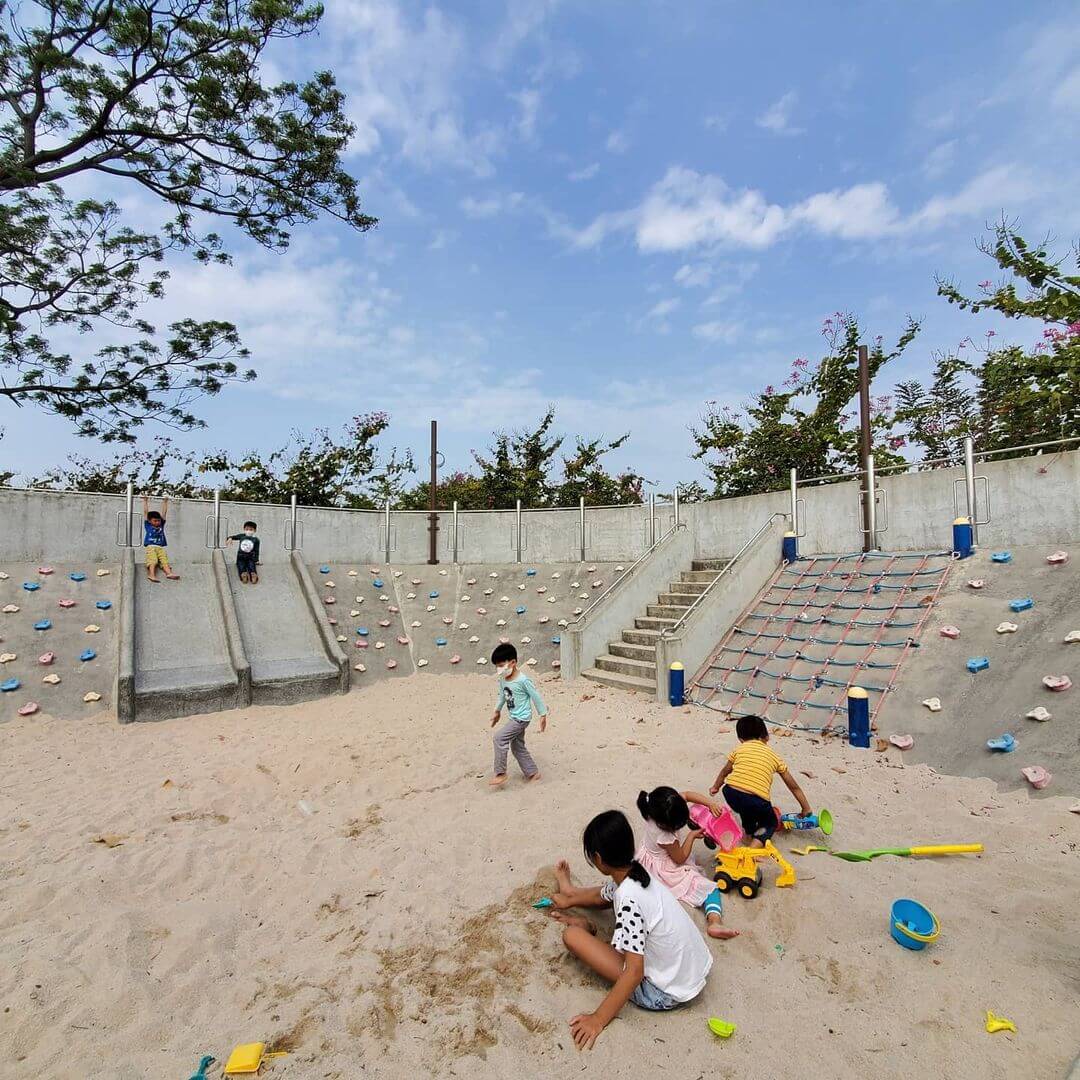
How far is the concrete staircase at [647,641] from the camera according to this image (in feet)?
31.7

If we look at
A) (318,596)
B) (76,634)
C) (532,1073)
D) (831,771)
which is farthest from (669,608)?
(76,634)

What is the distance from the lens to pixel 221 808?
222 inches

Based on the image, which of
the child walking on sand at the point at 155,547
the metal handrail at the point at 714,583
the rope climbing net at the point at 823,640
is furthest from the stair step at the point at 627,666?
the child walking on sand at the point at 155,547

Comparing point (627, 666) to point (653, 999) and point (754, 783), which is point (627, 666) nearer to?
point (754, 783)

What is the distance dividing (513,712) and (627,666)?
4476 mm

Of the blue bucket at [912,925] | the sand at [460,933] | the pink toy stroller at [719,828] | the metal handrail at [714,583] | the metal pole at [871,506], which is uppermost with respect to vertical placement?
the metal pole at [871,506]

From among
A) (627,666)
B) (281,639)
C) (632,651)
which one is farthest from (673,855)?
(281,639)

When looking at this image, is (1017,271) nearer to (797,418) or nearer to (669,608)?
(797,418)

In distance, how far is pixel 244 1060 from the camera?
253 centimetres

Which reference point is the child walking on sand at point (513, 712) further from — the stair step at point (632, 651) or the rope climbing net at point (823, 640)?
the stair step at point (632, 651)

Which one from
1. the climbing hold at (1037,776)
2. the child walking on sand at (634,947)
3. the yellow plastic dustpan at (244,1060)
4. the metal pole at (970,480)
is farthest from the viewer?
the metal pole at (970,480)

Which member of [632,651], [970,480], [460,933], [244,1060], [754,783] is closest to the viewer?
[244,1060]

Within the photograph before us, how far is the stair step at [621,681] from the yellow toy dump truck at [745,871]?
5361 mm

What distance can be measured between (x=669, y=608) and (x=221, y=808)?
801 cm
